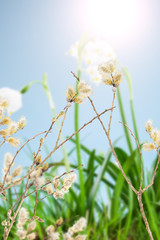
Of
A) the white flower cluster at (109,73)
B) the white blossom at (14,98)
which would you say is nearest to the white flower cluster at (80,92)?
the white flower cluster at (109,73)

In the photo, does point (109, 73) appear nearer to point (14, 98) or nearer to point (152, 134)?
point (152, 134)

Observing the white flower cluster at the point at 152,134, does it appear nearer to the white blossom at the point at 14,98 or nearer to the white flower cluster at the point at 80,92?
the white flower cluster at the point at 80,92

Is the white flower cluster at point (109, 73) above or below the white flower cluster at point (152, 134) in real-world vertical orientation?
A: above

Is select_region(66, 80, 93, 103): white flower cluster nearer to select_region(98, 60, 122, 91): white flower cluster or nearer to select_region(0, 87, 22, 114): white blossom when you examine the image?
select_region(98, 60, 122, 91): white flower cluster

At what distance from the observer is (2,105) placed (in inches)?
13.4

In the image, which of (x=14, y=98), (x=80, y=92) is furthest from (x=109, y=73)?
(x=14, y=98)

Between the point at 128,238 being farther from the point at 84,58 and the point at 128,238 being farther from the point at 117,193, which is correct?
the point at 84,58

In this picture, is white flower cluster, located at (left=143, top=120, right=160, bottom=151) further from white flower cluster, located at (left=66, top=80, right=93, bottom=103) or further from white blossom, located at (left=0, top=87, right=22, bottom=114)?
white blossom, located at (left=0, top=87, right=22, bottom=114)

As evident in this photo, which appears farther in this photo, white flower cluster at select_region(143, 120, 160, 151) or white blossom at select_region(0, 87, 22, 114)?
white blossom at select_region(0, 87, 22, 114)

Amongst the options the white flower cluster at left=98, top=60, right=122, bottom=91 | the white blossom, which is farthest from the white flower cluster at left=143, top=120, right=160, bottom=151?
the white blossom

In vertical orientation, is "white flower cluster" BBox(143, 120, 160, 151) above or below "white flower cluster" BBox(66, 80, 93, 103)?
below

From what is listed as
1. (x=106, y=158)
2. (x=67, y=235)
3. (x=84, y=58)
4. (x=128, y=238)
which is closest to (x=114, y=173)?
(x=106, y=158)

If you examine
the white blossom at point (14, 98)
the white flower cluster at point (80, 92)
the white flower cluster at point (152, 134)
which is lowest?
the white flower cluster at point (152, 134)


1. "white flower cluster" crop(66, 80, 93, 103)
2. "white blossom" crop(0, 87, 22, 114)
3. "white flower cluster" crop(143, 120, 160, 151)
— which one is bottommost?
"white flower cluster" crop(143, 120, 160, 151)
